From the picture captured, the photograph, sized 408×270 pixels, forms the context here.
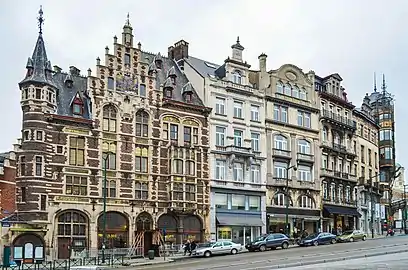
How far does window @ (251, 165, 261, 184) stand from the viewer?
64.3 metres

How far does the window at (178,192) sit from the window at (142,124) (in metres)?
5.39

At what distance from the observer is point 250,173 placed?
6406 centimetres

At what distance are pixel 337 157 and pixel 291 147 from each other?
10388mm

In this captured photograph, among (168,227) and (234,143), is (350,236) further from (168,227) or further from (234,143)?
(168,227)

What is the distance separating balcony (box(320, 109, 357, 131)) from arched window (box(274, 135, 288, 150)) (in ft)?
25.3

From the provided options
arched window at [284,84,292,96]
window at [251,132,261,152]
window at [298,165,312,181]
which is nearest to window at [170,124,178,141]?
window at [251,132,261,152]

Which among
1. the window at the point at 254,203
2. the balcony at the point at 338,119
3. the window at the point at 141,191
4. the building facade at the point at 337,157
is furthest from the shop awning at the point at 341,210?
the window at the point at 141,191

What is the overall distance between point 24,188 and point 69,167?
13.3 ft

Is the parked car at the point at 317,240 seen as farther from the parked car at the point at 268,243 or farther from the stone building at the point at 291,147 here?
the stone building at the point at 291,147

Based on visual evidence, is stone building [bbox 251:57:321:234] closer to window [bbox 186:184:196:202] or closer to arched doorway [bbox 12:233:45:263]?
window [bbox 186:184:196:202]

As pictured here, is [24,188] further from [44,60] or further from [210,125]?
[210,125]

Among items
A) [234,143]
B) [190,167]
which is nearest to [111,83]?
[190,167]

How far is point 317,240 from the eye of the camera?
54.8 meters

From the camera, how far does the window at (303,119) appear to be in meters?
71.2
